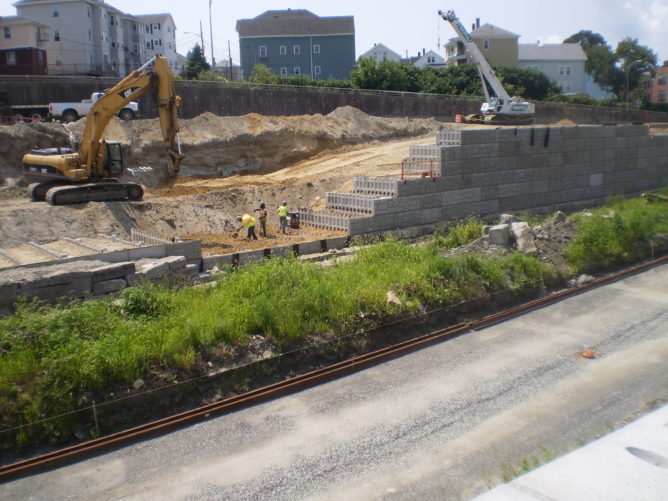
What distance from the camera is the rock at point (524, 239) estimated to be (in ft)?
52.0

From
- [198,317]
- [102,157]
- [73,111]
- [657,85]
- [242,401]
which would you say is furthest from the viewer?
[657,85]

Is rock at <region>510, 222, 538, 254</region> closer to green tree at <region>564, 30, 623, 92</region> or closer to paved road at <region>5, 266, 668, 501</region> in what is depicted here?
paved road at <region>5, 266, 668, 501</region>

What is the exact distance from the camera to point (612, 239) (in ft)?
56.8

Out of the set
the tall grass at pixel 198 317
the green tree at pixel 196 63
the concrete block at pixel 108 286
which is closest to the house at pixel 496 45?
the green tree at pixel 196 63

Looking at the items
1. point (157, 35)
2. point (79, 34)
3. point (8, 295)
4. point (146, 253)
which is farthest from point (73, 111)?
point (157, 35)

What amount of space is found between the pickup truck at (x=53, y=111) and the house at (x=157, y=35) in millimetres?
40624

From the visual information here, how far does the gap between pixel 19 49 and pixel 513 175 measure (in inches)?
1571

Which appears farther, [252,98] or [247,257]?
[252,98]

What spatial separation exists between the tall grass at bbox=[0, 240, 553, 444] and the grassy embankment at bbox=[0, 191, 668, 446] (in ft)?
0.06

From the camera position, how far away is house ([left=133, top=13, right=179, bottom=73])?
71500 millimetres

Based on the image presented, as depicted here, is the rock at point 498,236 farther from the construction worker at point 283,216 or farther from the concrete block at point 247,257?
the construction worker at point 283,216

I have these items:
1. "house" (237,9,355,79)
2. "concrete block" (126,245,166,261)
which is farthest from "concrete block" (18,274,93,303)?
"house" (237,9,355,79)

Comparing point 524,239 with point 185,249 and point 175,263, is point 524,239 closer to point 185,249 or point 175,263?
point 185,249

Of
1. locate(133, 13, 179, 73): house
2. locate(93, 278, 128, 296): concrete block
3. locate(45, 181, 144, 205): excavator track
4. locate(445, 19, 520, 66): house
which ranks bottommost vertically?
locate(93, 278, 128, 296): concrete block
